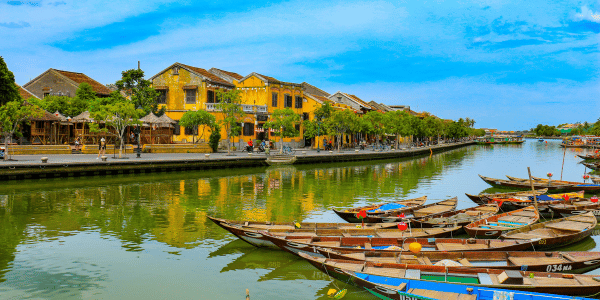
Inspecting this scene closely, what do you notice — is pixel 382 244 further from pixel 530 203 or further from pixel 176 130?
pixel 176 130

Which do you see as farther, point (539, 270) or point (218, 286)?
point (218, 286)

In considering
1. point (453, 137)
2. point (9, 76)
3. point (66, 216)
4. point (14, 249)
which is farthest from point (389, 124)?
point (453, 137)

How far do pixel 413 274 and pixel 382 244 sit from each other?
9.07ft

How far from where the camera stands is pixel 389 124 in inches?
2591

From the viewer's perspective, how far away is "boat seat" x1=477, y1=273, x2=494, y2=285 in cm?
933

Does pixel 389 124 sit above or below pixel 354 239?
above

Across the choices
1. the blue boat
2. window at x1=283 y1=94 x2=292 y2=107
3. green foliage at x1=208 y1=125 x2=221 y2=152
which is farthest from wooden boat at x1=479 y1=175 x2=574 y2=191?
window at x1=283 y1=94 x2=292 y2=107

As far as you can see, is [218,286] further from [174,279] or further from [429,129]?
[429,129]

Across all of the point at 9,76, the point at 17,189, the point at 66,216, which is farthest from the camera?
the point at 9,76

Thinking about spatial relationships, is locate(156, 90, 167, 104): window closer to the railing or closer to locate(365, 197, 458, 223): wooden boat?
the railing

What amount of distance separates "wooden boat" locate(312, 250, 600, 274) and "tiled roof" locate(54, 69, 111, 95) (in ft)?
173

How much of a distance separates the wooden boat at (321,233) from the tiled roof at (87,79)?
4949 centimetres

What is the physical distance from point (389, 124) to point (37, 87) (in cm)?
4726

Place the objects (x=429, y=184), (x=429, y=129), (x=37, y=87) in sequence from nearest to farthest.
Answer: (x=429, y=184) < (x=37, y=87) < (x=429, y=129)
